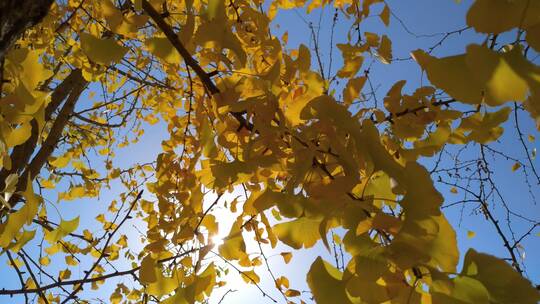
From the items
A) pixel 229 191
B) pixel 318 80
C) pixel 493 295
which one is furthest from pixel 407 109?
pixel 229 191

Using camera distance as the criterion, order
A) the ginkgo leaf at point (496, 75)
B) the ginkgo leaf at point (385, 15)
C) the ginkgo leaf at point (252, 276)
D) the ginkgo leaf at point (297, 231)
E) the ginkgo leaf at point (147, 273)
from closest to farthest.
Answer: the ginkgo leaf at point (496, 75) < the ginkgo leaf at point (297, 231) < the ginkgo leaf at point (147, 273) < the ginkgo leaf at point (385, 15) < the ginkgo leaf at point (252, 276)

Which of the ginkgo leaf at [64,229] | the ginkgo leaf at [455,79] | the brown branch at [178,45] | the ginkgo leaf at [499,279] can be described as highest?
the brown branch at [178,45]

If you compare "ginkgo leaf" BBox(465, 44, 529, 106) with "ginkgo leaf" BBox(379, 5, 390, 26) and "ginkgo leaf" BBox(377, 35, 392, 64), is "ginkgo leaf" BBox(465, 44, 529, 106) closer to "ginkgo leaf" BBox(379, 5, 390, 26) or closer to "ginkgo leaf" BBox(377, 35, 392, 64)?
"ginkgo leaf" BBox(377, 35, 392, 64)

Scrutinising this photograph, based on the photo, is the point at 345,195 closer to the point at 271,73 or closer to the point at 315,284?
the point at 315,284

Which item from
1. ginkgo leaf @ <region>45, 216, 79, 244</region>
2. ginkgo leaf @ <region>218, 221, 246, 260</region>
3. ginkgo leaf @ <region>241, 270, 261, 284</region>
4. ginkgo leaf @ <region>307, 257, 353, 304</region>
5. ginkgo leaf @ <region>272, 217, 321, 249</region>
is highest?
ginkgo leaf @ <region>45, 216, 79, 244</region>

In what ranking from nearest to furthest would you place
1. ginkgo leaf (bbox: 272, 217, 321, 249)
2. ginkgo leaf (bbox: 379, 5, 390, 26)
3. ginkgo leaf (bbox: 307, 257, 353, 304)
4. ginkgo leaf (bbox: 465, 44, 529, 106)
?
ginkgo leaf (bbox: 465, 44, 529, 106), ginkgo leaf (bbox: 307, 257, 353, 304), ginkgo leaf (bbox: 272, 217, 321, 249), ginkgo leaf (bbox: 379, 5, 390, 26)

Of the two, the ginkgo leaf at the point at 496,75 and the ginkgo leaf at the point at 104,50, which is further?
the ginkgo leaf at the point at 104,50

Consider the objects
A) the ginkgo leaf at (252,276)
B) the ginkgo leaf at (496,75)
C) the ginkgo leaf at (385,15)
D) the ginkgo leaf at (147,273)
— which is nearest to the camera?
the ginkgo leaf at (496,75)

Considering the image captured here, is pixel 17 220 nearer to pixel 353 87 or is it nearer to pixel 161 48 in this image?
pixel 161 48

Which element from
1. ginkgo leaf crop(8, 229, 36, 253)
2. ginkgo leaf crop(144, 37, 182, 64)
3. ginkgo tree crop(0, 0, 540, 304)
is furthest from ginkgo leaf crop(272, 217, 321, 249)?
ginkgo leaf crop(8, 229, 36, 253)

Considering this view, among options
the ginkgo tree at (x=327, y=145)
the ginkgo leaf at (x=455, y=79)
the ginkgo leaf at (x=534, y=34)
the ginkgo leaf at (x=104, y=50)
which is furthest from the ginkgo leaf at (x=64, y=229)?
the ginkgo leaf at (x=534, y=34)

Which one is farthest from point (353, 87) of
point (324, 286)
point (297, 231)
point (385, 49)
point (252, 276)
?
point (252, 276)

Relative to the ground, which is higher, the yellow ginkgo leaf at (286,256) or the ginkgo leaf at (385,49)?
the ginkgo leaf at (385,49)

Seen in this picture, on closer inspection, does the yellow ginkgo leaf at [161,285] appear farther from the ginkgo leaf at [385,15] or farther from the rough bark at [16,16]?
the ginkgo leaf at [385,15]
